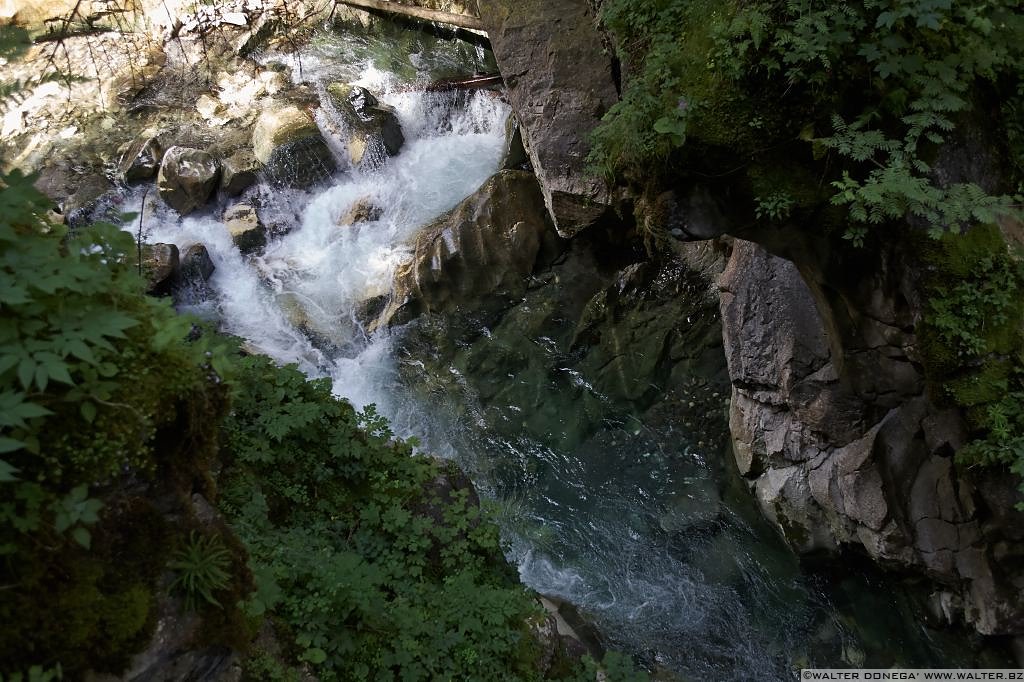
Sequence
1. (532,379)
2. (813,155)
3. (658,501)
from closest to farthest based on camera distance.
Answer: (813,155) → (658,501) → (532,379)

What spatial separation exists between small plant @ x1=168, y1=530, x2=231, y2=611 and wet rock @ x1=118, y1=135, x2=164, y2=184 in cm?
1009

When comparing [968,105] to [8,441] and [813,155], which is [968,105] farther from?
[8,441]

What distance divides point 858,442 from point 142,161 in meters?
11.1

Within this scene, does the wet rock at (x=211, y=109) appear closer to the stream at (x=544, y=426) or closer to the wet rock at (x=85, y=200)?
the stream at (x=544, y=426)

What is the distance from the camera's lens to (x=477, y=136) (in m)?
10.8

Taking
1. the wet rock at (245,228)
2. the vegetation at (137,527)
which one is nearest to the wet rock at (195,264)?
the wet rock at (245,228)

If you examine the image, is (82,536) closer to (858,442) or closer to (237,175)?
(858,442)

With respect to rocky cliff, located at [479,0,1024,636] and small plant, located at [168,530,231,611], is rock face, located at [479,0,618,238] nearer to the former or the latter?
rocky cliff, located at [479,0,1024,636]

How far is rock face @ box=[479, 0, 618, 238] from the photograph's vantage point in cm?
762

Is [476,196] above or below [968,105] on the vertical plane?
below

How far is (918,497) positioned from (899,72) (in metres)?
3.48

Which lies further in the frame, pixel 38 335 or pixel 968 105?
pixel 968 105

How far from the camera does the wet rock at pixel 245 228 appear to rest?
33.0 feet

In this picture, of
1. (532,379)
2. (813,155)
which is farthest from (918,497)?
(532,379)
